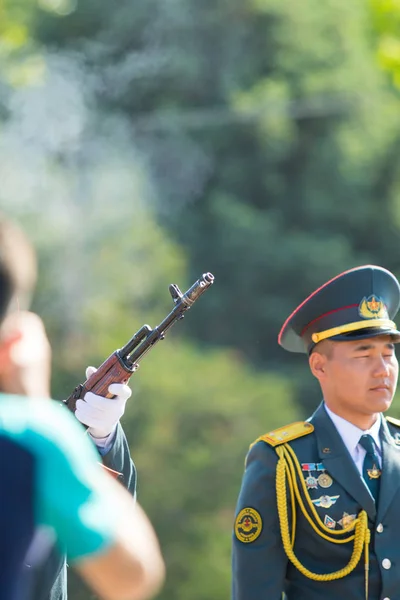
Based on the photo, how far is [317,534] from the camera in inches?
107

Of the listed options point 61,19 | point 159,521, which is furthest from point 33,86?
point 159,521

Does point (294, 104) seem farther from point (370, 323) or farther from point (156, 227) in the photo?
point (370, 323)

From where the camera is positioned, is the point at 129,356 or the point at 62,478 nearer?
the point at 62,478

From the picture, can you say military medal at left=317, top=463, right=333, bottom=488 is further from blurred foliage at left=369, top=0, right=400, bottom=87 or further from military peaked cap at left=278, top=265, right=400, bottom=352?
blurred foliage at left=369, top=0, right=400, bottom=87

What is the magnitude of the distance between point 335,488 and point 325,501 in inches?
1.8

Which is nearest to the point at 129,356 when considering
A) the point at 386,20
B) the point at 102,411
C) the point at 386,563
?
the point at 102,411

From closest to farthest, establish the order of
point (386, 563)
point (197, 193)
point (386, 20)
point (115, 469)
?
point (386, 563)
point (115, 469)
point (197, 193)
point (386, 20)

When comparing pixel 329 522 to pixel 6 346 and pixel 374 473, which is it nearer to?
pixel 374 473

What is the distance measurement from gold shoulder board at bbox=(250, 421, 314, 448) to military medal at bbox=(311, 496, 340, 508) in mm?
181

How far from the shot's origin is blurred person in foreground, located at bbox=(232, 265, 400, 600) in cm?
271

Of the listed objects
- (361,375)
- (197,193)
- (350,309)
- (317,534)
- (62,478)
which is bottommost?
(62,478)

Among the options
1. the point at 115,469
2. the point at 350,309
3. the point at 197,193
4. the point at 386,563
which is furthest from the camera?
the point at 197,193

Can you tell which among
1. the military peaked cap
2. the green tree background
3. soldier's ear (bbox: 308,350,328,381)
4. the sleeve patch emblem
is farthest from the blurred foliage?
the sleeve patch emblem

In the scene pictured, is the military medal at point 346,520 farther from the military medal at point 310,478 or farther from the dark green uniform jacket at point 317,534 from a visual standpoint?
the military medal at point 310,478
